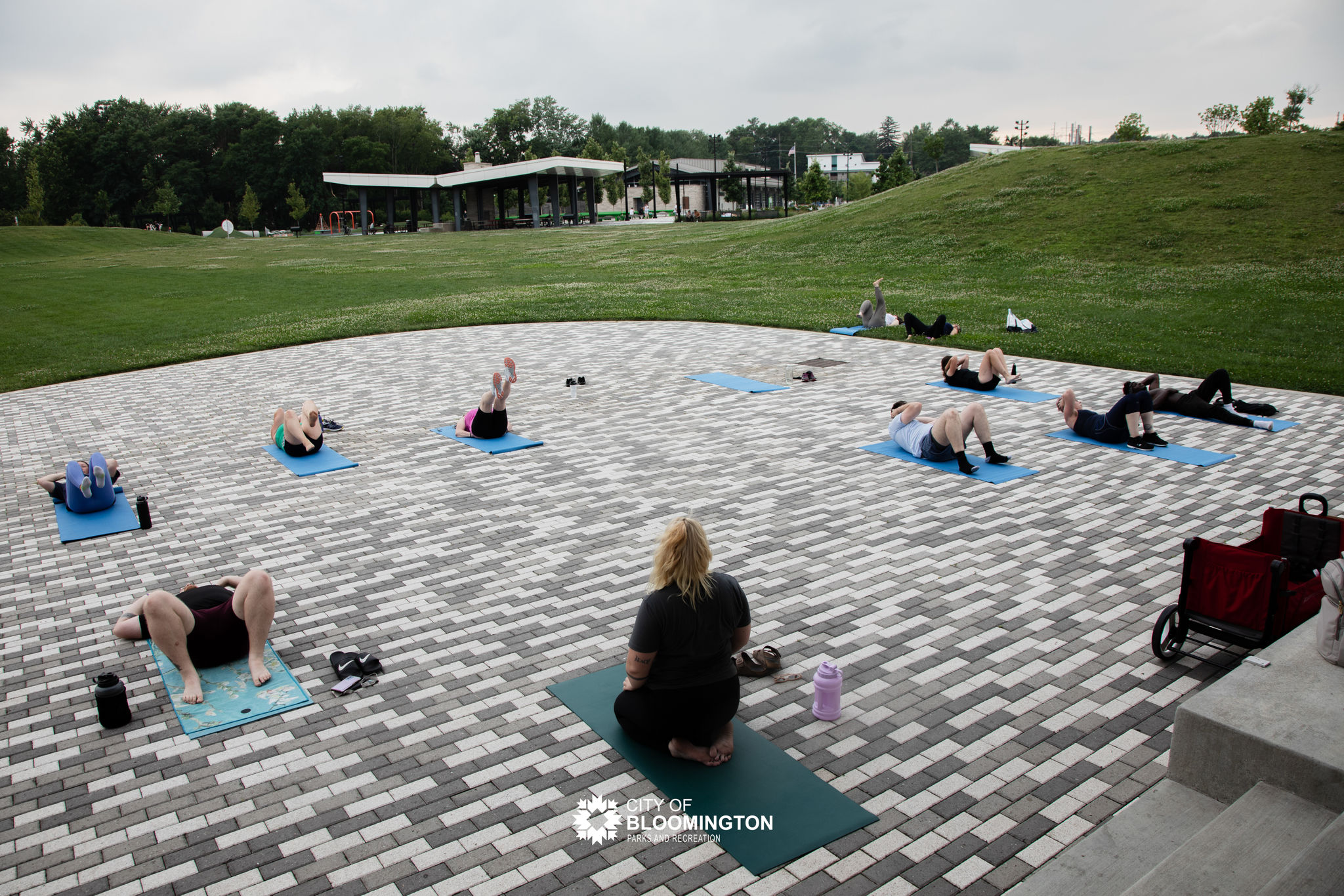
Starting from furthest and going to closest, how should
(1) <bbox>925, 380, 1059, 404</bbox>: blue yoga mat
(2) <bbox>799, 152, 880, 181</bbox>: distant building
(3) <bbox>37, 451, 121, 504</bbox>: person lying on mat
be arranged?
(2) <bbox>799, 152, 880, 181</bbox>: distant building < (1) <bbox>925, 380, 1059, 404</bbox>: blue yoga mat < (3) <bbox>37, 451, 121, 504</bbox>: person lying on mat

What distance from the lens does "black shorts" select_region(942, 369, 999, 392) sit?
613 inches

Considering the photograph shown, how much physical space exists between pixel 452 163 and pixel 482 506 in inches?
5519

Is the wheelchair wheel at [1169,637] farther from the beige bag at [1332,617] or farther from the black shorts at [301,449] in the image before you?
the black shorts at [301,449]

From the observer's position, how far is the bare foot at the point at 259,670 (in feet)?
Result: 21.3

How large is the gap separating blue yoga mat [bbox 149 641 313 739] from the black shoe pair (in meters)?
0.28

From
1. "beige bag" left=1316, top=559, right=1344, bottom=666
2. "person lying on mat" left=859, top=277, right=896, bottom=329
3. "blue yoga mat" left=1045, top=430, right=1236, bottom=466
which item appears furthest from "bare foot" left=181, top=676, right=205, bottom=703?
"person lying on mat" left=859, top=277, right=896, bottom=329

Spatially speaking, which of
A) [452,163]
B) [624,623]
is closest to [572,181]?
[452,163]

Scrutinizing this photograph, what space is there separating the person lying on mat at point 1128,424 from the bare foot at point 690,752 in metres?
9.32

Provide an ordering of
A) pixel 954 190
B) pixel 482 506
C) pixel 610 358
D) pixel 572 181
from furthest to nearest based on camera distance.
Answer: pixel 572 181 < pixel 954 190 < pixel 610 358 < pixel 482 506

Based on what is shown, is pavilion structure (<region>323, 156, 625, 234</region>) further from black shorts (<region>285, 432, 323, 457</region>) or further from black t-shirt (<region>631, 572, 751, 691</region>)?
black t-shirt (<region>631, 572, 751, 691</region>)

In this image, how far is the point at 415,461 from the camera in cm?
1223

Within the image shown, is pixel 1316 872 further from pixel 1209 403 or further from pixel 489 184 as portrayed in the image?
pixel 489 184

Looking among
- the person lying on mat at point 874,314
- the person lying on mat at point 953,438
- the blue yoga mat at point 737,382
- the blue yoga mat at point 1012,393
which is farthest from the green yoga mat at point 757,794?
the person lying on mat at point 874,314

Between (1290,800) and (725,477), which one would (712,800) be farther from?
(725,477)
